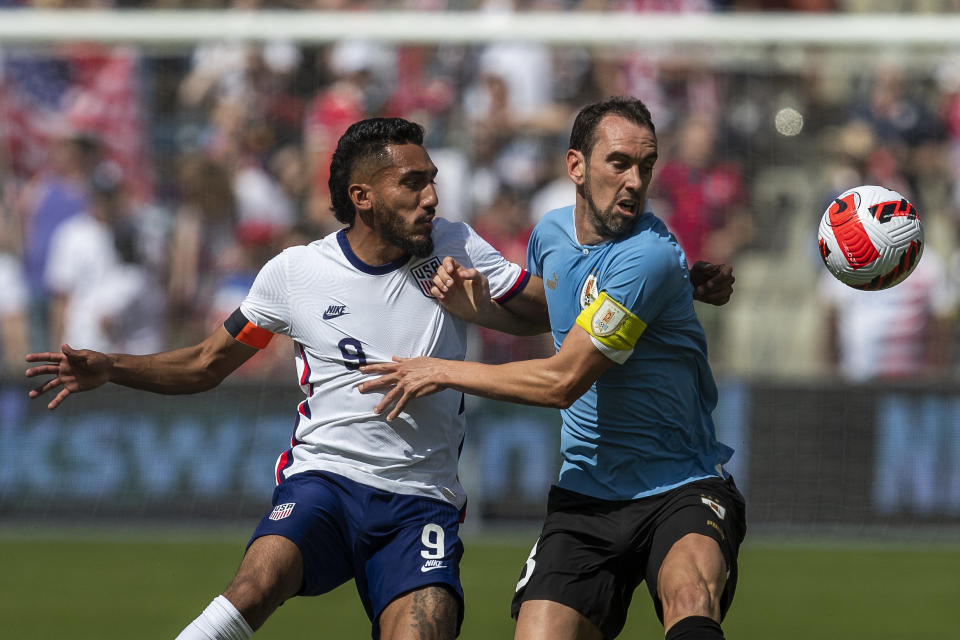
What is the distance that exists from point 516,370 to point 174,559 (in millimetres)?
5766

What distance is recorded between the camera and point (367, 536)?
17.7 ft

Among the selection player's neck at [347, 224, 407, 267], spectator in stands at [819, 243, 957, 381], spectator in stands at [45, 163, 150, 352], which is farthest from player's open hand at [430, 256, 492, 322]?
spectator in stands at [45, 163, 150, 352]

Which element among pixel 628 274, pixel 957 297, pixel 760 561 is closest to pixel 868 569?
pixel 760 561

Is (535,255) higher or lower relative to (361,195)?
lower

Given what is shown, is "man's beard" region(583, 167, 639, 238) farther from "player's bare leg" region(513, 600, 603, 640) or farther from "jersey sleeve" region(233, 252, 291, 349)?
"player's bare leg" region(513, 600, 603, 640)

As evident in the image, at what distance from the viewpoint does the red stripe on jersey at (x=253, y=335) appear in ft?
19.0

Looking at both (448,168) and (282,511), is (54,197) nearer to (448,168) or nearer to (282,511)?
(448,168)

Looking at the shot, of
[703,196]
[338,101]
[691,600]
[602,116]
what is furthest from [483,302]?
[338,101]

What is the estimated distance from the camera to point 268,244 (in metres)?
11.7

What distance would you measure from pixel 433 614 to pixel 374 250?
1601 mm

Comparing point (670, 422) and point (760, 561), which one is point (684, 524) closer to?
point (670, 422)

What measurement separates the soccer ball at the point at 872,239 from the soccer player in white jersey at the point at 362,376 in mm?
1304

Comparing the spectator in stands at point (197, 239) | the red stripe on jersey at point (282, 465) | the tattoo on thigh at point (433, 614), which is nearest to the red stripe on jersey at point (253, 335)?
the red stripe on jersey at point (282, 465)

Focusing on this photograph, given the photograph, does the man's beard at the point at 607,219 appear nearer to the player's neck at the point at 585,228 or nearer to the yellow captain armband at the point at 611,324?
the player's neck at the point at 585,228
